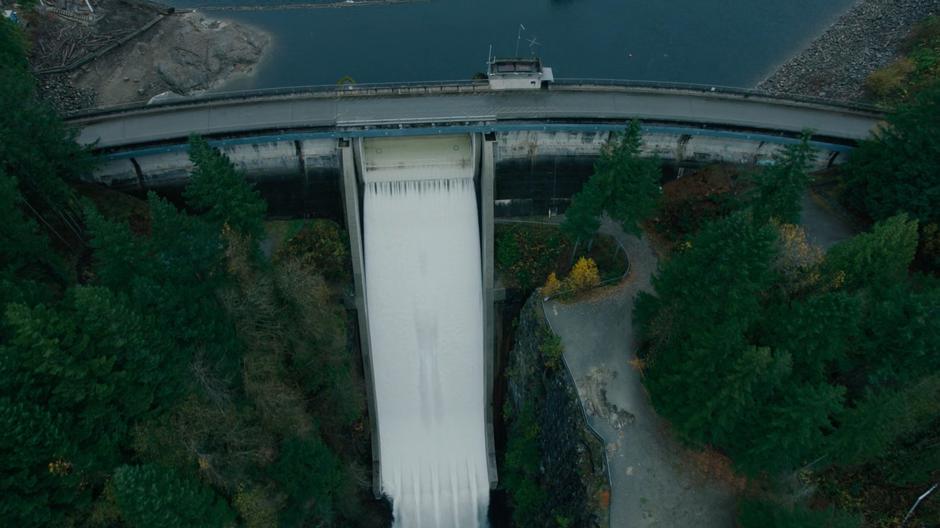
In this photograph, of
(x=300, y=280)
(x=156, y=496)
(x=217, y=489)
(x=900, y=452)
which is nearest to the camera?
(x=156, y=496)

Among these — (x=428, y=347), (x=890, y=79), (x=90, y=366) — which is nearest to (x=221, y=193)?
(x=90, y=366)

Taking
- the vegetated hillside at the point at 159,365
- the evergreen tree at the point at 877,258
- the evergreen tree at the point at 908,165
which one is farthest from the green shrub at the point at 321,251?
the evergreen tree at the point at 908,165

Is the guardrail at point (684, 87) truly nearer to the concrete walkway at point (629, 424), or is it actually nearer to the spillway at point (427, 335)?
the spillway at point (427, 335)

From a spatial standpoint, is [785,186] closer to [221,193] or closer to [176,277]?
[221,193]

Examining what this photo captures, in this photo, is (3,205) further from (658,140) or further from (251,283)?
(658,140)

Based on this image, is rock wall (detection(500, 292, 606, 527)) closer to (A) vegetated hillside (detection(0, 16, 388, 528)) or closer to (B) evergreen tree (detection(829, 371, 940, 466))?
(A) vegetated hillside (detection(0, 16, 388, 528))

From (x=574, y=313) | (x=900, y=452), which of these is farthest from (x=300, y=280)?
(x=900, y=452)
